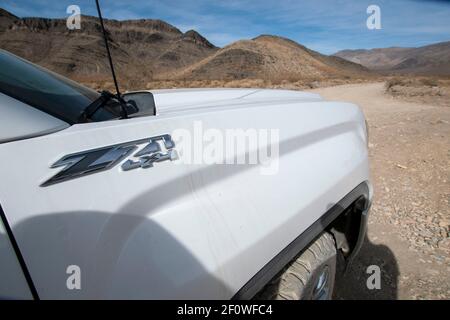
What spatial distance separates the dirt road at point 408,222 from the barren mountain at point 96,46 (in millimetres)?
34189

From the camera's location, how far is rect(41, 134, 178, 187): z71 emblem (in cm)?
79

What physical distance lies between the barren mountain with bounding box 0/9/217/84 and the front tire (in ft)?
119

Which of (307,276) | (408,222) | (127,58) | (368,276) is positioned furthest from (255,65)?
(307,276)

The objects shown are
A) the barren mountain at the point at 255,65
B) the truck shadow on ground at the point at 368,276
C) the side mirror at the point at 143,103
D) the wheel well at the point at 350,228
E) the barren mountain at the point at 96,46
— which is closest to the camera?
the side mirror at the point at 143,103

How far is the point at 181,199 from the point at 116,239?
0.23 m

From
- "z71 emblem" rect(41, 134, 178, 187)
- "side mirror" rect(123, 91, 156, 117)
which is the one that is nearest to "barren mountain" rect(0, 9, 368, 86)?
"side mirror" rect(123, 91, 156, 117)

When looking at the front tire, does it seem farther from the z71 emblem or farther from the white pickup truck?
the z71 emblem

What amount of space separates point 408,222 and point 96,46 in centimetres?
7222

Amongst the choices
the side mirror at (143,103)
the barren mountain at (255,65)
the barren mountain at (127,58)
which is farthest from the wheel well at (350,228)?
the barren mountain at (255,65)

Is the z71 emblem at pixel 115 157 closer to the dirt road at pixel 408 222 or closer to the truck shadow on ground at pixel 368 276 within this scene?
the truck shadow on ground at pixel 368 276

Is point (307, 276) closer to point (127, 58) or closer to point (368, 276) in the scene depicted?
point (368, 276)

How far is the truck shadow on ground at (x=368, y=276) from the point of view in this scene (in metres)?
2.36

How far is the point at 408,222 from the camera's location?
10.9ft
